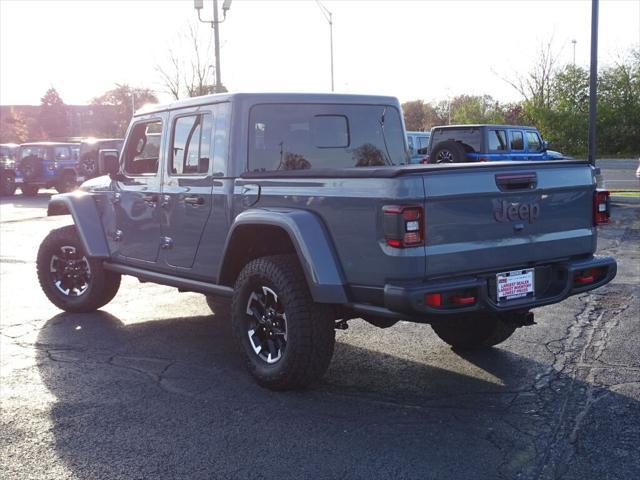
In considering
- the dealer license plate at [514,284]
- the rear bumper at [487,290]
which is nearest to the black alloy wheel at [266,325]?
the rear bumper at [487,290]

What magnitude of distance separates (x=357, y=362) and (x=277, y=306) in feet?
3.09

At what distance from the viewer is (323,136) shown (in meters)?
5.69

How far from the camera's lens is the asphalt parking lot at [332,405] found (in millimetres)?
3707

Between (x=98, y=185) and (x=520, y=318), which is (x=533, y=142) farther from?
(x=520, y=318)

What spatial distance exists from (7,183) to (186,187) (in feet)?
76.3

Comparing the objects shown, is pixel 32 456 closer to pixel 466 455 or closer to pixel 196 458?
pixel 196 458

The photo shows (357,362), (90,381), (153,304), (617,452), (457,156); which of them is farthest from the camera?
(457,156)

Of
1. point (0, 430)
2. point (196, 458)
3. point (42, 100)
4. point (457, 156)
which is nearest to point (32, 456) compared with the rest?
point (0, 430)

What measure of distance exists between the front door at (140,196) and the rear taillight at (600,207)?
331 centimetres

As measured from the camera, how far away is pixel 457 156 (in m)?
17.6

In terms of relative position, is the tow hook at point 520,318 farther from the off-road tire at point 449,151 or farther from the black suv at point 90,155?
the black suv at point 90,155

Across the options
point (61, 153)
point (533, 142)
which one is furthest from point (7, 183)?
point (533, 142)

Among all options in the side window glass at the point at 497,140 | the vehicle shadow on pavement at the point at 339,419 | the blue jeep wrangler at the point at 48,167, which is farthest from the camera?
the blue jeep wrangler at the point at 48,167

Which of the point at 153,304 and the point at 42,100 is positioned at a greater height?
the point at 42,100
